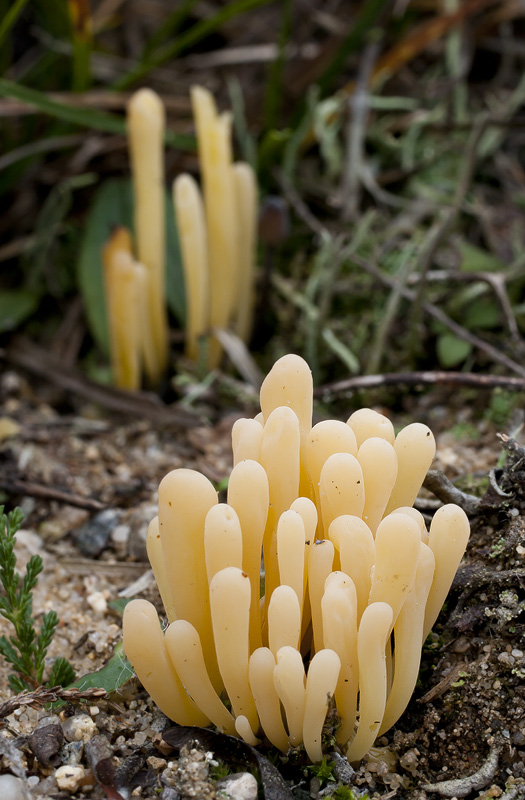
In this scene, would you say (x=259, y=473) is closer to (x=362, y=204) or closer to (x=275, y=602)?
(x=275, y=602)

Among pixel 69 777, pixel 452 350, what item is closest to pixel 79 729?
pixel 69 777

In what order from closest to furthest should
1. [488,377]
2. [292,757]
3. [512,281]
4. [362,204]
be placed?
[292,757]
[488,377]
[512,281]
[362,204]

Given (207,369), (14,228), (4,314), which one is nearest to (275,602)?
(207,369)

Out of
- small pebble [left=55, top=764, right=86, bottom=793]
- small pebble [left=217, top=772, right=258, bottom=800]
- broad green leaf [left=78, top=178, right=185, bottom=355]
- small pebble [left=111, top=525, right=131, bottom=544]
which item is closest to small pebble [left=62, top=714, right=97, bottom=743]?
small pebble [left=55, top=764, right=86, bottom=793]

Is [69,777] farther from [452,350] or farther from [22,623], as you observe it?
[452,350]

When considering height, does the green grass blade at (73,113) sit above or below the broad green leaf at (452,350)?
above

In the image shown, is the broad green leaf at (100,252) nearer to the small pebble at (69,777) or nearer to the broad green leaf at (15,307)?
the broad green leaf at (15,307)

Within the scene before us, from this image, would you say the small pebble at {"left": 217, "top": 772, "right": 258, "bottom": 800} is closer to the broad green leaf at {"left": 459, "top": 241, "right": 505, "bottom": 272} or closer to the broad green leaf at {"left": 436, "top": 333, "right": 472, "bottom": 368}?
the broad green leaf at {"left": 436, "top": 333, "right": 472, "bottom": 368}

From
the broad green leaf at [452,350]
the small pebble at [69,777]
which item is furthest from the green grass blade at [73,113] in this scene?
the small pebble at [69,777]
